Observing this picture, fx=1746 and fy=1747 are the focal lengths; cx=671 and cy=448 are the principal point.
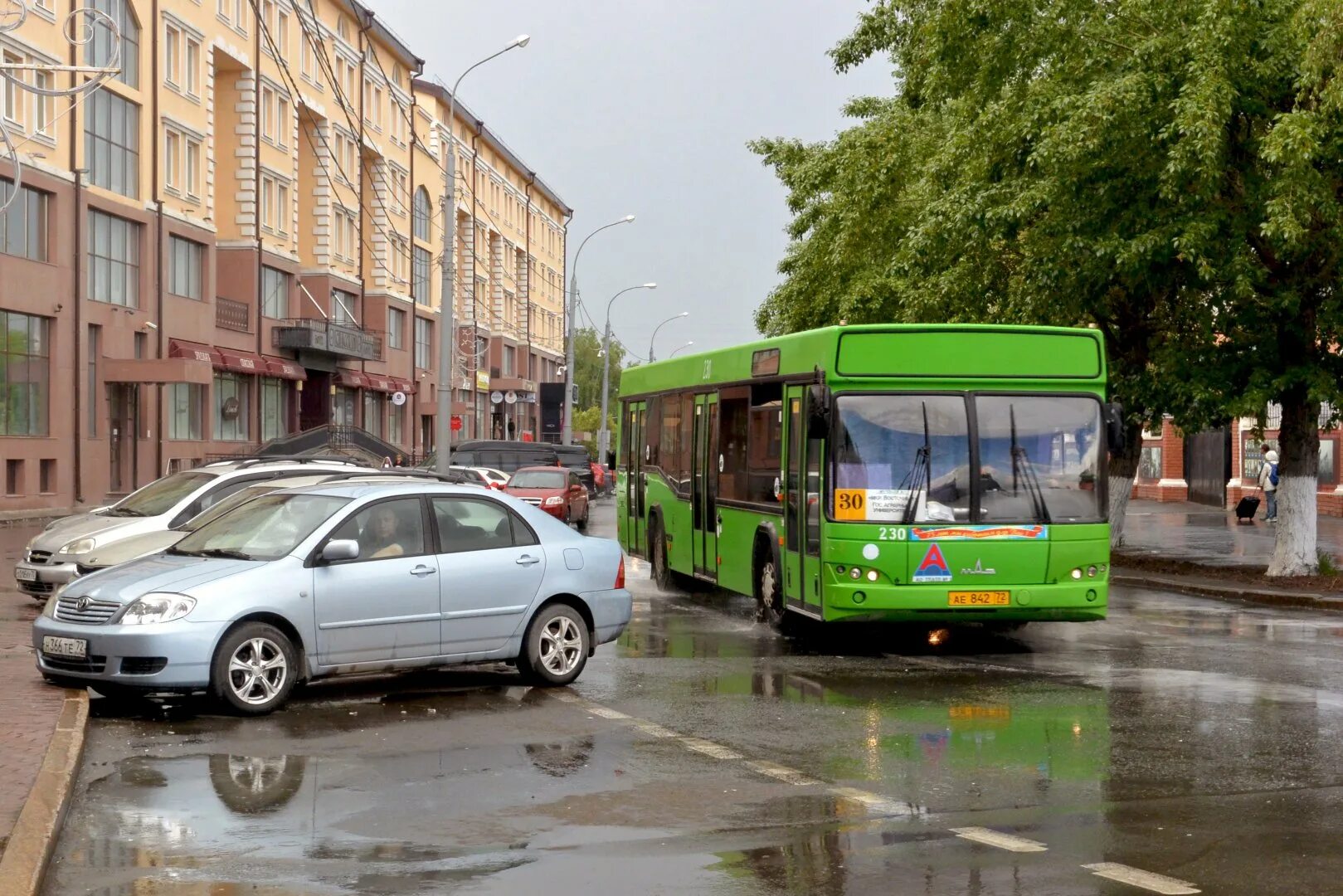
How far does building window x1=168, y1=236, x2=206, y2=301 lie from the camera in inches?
2015

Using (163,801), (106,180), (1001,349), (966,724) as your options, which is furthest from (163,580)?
(106,180)

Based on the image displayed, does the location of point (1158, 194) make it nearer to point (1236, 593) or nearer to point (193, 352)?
point (1236, 593)

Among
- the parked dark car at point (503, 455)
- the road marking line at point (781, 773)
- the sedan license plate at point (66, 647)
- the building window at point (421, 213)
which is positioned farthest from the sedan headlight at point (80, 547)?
the building window at point (421, 213)

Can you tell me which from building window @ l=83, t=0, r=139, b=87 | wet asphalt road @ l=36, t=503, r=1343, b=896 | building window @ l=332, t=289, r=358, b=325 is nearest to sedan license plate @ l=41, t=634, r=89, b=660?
wet asphalt road @ l=36, t=503, r=1343, b=896

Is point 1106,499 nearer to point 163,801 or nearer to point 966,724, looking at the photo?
point 966,724

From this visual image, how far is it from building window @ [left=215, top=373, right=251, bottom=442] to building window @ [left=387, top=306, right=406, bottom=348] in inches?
642

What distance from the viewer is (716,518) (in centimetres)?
1831

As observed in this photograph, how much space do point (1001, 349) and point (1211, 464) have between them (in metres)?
41.3

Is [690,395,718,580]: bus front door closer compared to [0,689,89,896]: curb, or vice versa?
[0,689,89,896]: curb

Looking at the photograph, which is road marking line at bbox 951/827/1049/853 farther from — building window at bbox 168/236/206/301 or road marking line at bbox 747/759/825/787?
building window at bbox 168/236/206/301

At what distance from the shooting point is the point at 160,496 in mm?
17984

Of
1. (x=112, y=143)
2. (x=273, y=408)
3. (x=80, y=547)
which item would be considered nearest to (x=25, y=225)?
(x=112, y=143)

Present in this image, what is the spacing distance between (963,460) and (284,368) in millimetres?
47853

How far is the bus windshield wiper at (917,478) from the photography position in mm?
14516
